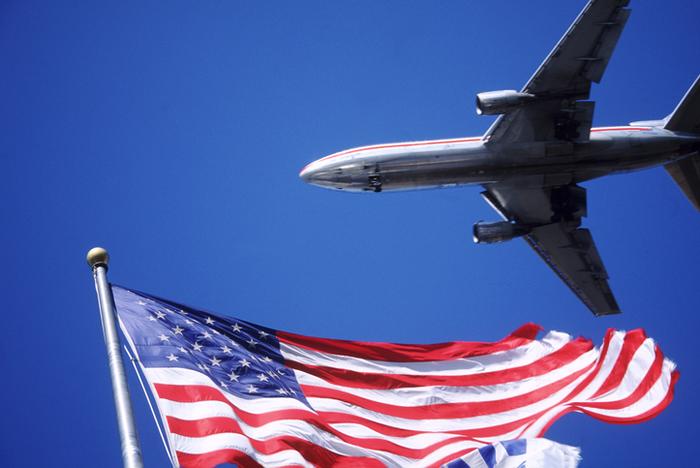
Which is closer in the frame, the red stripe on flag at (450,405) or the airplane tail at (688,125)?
the red stripe on flag at (450,405)

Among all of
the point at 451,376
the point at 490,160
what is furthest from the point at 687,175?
the point at 451,376

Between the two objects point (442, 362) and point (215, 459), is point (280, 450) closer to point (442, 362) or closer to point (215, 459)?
point (215, 459)

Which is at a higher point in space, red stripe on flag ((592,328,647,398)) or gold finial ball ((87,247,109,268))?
gold finial ball ((87,247,109,268))

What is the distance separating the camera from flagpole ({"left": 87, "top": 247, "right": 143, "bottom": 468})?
483 inches

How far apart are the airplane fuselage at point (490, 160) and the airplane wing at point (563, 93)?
0.58 metres

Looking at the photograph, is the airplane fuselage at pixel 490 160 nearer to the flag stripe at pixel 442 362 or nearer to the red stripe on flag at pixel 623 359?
the flag stripe at pixel 442 362

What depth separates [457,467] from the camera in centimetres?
1695

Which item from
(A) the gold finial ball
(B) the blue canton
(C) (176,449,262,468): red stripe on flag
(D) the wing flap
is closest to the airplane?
(D) the wing flap

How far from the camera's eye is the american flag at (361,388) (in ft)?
53.5

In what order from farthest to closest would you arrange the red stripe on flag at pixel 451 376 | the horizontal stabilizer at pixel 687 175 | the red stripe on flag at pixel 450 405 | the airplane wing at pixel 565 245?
the airplane wing at pixel 565 245 < the horizontal stabilizer at pixel 687 175 < the red stripe on flag at pixel 451 376 < the red stripe on flag at pixel 450 405

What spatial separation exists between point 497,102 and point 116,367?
896 inches

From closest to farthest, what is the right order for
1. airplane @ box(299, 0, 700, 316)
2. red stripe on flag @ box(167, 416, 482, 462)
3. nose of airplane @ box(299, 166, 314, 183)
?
red stripe on flag @ box(167, 416, 482, 462) → airplane @ box(299, 0, 700, 316) → nose of airplane @ box(299, 166, 314, 183)

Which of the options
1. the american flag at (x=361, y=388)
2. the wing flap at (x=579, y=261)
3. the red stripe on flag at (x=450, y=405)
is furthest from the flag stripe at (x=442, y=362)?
the wing flap at (x=579, y=261)

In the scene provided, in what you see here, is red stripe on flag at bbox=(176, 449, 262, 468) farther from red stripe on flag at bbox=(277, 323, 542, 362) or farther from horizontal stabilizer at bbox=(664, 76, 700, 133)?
horizontal stabilizer at bbox=(664, 76, 700, 133)
